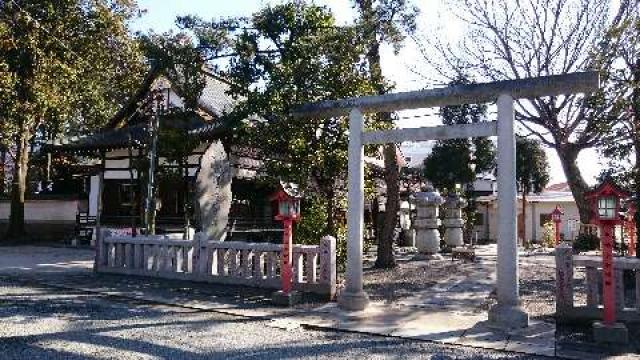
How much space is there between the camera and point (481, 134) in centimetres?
779

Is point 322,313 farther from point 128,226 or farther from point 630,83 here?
point 128,226

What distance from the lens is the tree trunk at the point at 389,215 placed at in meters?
14.1

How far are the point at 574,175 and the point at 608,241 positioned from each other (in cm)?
788

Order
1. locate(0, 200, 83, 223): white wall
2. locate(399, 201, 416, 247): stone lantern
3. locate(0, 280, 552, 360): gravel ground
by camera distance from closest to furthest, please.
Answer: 1. locate(0, 280, 552, 360): gravel ground
2. locate(0, 200, 83, 223): white wall
3. locate(399, 201, 416, 247): stone lantern

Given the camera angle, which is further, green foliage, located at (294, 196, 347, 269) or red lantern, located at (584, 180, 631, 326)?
green foliage, located at (294, 196, 347, 269)

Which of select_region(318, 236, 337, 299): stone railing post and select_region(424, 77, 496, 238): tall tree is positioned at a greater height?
select_region(424, 77, 496, 238): tall tree

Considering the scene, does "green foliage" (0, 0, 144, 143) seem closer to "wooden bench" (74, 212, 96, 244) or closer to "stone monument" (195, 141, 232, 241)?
"wooden bench" (74, 212, 96, 244)

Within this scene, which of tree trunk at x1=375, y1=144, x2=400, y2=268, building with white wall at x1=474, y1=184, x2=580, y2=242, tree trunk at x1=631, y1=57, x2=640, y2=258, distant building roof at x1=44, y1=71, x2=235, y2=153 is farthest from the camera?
building with white wall at x1=474, y1=184, x2=580, y2=242

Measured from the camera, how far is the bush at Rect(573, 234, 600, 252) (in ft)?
66.0

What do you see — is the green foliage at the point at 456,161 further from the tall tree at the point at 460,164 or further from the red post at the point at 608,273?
the red post at the point at 608,273

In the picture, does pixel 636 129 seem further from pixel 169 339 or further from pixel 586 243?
pixel 169 339

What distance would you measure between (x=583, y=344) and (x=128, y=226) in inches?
684

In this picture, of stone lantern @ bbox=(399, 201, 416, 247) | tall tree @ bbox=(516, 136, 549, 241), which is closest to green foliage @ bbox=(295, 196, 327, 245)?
stone lantern @ bbox=(399, 201, 416, 247)

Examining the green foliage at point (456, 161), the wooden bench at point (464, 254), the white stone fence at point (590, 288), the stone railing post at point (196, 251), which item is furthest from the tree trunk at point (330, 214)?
the green foliage at point (456, 161)
